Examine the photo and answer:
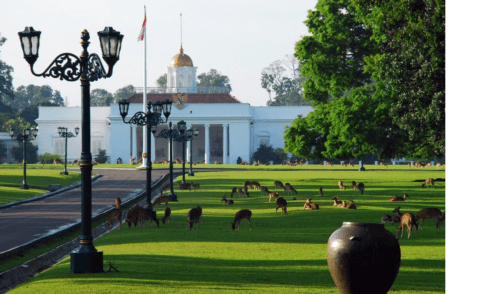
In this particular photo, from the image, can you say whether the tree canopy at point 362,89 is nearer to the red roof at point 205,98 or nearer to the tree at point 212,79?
the red roof at point 205,98

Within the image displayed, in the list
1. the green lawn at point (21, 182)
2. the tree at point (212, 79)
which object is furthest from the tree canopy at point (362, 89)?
the tree at point (212, 79)

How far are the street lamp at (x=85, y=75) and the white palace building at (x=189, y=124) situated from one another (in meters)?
77.1

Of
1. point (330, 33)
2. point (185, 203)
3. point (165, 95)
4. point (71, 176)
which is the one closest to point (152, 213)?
point (185, 203)

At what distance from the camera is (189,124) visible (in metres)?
91.4

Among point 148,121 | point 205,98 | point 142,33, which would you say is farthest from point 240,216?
point 205,98

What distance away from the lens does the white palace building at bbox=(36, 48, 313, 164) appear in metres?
90.9

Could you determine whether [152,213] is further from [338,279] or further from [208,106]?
[208,106]

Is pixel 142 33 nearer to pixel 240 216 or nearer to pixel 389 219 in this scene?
pixel 240 216

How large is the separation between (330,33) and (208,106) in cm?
5514

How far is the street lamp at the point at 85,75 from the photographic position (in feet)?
36.2

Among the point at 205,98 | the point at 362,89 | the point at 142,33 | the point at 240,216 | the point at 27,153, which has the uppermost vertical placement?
the point at 142,33

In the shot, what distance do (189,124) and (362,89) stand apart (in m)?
56.1

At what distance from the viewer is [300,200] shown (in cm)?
2791
